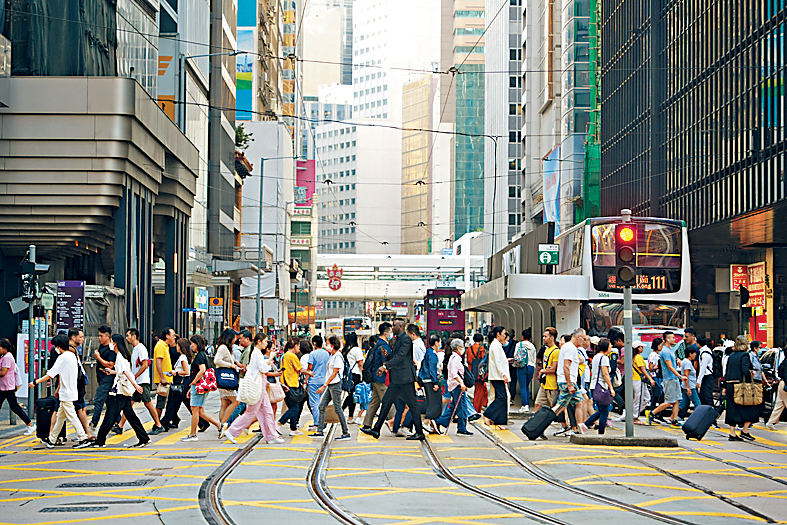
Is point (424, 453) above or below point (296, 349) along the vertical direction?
below

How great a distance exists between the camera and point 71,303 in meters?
22.9

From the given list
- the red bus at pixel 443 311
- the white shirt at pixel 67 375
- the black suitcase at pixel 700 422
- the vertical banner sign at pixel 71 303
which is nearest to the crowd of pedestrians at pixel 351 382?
the white shirt at pixel 67 375

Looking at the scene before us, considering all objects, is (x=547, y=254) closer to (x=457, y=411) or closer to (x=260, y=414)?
(x=457, y=411)

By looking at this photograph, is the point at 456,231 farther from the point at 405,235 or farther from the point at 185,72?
the point at 185,72

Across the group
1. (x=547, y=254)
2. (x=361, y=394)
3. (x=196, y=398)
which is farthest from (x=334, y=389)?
(x=547, y=254)

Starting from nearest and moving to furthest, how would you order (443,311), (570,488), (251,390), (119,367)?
(570,488)
(119,367)
(251,390)
(443,311)

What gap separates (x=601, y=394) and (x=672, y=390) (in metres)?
3.49

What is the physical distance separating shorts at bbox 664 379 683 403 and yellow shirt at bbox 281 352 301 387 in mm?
6747

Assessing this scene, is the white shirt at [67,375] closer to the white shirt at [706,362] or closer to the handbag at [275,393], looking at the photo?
the handbag at [275,393]

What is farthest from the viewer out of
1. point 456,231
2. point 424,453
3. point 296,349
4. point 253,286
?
point 456,231

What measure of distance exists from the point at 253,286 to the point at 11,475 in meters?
53.7

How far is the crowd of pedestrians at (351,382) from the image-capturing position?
15.3m

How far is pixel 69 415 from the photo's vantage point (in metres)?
14.7

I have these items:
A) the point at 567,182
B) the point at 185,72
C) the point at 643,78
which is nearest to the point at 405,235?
the point at 567,182
